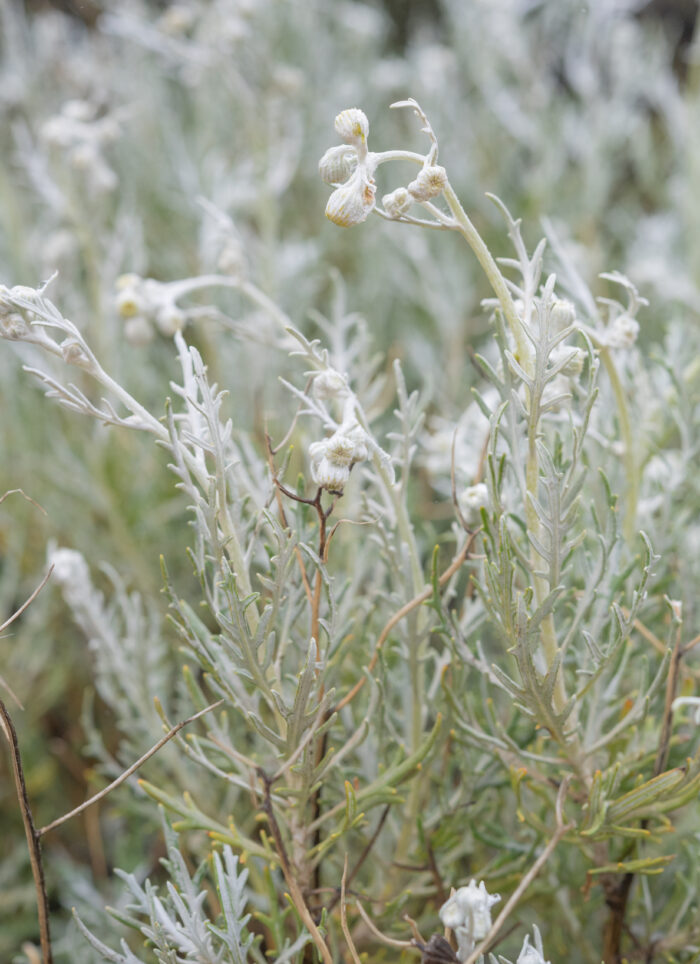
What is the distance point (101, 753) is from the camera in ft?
2.22

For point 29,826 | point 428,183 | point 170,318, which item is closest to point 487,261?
point 428,183

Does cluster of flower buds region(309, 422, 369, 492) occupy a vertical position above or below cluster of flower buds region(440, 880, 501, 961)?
above

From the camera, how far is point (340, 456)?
417 mm

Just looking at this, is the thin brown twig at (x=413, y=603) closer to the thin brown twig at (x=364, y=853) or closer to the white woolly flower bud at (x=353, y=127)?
the thin brown twig at (x=364, y=853)

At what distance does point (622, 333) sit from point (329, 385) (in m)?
0.19

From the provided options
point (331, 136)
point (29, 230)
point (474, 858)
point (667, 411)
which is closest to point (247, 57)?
point (331, 136)

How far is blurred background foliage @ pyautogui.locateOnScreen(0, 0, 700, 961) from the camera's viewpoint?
0.93 m

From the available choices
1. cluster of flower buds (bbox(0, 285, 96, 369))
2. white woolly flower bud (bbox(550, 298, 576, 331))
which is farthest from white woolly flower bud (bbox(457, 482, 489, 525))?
cluster of flower buds (bbox(0, 285, 96, 369))

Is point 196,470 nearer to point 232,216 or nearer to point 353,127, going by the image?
point 353,127

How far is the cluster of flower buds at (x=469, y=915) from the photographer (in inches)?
15.9

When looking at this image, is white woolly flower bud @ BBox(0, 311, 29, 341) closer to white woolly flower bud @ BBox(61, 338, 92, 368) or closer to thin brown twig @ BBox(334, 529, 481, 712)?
white woolly flower bud @ BBox(61, 338, 92, 368)


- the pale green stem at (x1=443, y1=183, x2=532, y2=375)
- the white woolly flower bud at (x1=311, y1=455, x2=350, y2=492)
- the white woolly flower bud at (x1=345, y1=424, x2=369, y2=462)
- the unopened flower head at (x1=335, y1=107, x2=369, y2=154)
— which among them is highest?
the unopened flower head at (x1=335, y1=107, x2=369, y2=154)

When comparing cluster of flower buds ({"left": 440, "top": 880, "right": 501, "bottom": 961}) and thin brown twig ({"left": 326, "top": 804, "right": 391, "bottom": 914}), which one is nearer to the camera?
cluster of flower buds ({"left": 440, "top": 880, "right": 501, "bottom": 961})

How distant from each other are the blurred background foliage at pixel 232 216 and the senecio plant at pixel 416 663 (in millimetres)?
134
